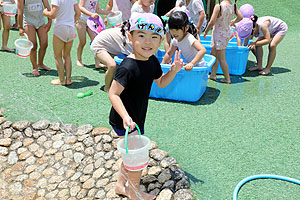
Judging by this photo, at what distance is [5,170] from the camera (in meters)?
3.42

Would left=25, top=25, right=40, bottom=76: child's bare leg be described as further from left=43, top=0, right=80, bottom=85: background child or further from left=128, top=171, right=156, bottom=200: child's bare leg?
left=128, top=171, right=156, bottom=200: child's bare leg

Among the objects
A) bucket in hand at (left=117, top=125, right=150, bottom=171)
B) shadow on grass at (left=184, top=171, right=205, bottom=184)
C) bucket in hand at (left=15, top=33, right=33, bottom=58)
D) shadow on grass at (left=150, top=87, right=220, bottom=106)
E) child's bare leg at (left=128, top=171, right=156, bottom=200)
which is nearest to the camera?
bucket in hand at (left=117, top=125, right=150, bottom=171)

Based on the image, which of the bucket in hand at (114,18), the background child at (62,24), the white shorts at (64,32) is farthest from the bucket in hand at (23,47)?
the bucket in hand at (114,18)

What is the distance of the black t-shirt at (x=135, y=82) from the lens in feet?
7.28

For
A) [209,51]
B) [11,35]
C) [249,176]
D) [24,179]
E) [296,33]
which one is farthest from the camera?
[296,33]

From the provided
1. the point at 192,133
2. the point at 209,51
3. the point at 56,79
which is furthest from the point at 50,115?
the point at 209,51

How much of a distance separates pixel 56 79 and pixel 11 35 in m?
3.59

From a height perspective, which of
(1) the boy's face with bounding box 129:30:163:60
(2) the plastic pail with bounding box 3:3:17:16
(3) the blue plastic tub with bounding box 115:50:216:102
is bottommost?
(3) the blue plastic tub with bounding box 115:50:216:102

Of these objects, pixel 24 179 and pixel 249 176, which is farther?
pixel 24 179

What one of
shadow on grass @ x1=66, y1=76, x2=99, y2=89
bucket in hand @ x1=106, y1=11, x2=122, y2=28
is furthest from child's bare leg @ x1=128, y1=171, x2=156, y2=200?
bucket in hand @ x1=106, y1=11, x2=122, y2=28

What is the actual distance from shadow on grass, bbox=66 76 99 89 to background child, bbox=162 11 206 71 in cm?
132

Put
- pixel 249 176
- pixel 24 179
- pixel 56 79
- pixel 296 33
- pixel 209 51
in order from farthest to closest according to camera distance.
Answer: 1. pixel 296 33
2. pixel 209 51
3. pixel 56 79
4. pixel 24 179
5. pixel 249 176

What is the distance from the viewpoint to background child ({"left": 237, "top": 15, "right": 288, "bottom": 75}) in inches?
211

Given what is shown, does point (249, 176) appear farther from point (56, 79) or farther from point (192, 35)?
point (56, 79)
